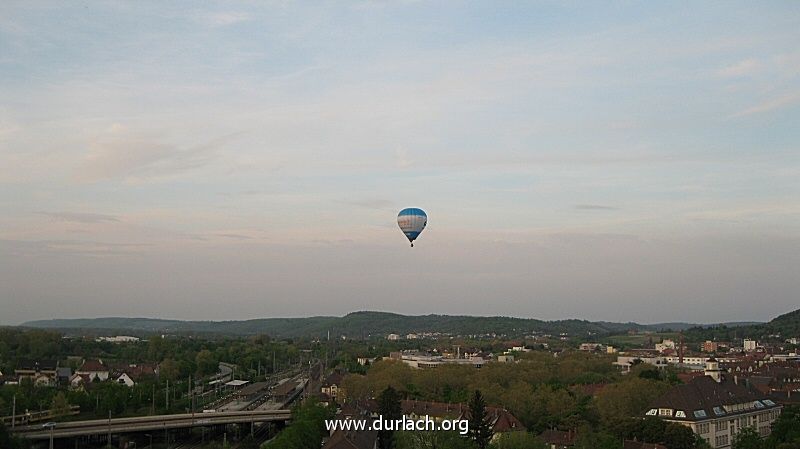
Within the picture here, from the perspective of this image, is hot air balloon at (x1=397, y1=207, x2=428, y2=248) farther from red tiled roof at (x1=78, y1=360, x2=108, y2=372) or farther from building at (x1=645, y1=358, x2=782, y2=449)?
red tiled roof at (x1=78, y1=360, x2=108, y2=372)

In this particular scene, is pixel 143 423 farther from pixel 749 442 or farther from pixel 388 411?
pixel 749 442

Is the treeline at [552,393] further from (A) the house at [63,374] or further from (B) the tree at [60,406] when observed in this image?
(A) the house at [63,374]

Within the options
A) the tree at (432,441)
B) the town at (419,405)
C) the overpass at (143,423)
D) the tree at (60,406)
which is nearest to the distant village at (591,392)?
the town at (419,405)

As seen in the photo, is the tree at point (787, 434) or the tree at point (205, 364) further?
the tree at point (205, 364)

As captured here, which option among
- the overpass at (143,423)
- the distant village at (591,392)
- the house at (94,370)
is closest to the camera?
the distant village at (591,392)

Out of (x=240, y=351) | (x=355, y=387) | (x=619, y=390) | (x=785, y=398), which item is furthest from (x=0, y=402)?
(x=240, y=351)

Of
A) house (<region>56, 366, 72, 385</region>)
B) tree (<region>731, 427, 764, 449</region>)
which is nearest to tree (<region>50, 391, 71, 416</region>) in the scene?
house (<region>56, 366, 72, 385</region>)

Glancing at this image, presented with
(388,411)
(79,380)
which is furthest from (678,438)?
(79,380)
